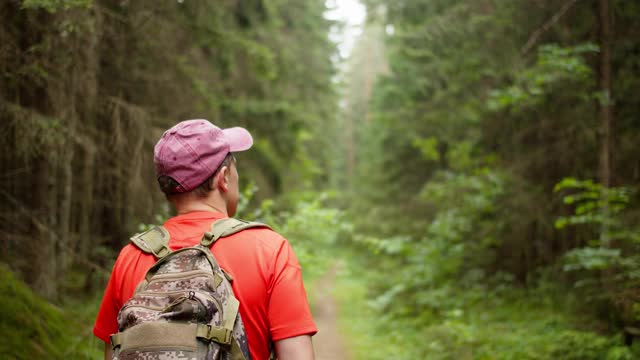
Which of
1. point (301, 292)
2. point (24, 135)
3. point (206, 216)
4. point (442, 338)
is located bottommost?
point (442, 338)

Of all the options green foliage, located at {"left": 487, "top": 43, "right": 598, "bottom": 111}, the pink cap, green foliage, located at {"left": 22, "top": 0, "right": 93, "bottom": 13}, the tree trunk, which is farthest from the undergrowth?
green foliage, located at {"left": 22, "top": 0, "right": 93, "bottom": 13}

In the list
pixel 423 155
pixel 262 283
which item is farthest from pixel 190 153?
pixel 423 155

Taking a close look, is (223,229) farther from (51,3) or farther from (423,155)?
(423,155)

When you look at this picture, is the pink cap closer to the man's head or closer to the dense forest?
the man's head

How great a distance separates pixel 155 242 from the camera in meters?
2.11

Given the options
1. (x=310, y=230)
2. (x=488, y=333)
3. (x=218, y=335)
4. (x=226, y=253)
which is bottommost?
(x=488, y=333)

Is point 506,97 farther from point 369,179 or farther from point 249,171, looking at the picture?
point 369,179

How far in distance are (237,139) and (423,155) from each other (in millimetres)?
14851

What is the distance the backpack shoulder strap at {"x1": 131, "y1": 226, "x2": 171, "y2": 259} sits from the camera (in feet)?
6.83

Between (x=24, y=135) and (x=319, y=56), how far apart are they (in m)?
15.7

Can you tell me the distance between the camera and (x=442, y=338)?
9.10m

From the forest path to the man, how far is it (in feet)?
23.0

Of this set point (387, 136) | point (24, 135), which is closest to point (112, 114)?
point (24, 135)

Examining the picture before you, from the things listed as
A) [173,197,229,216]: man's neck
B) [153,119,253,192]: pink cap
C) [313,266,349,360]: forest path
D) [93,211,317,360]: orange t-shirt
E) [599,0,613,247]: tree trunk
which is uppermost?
[599,0,613,247]: tree trunk
